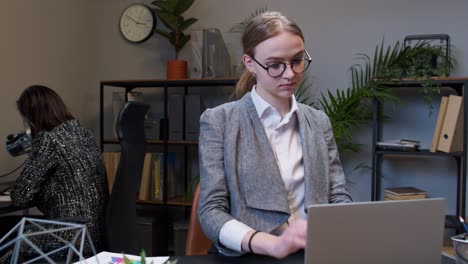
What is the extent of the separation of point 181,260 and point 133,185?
1.07 m

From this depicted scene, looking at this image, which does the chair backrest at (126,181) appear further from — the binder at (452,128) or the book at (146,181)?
the binder at (452,128)

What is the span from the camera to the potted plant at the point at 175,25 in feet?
10.4

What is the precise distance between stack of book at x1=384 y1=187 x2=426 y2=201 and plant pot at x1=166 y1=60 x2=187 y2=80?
1570mm

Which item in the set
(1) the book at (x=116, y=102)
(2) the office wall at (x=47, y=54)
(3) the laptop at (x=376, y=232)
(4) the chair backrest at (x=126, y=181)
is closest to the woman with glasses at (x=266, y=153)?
(3) the laptop at (x=376, y=232)

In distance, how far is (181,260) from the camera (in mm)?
1010

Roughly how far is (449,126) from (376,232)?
2.24 meters

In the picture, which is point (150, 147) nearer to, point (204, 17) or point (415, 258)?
point (204, 17)

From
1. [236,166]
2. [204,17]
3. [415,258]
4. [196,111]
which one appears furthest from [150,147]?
[415,258]

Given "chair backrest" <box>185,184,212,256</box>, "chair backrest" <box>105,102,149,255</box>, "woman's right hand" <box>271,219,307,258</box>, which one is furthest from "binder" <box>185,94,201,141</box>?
"woman's right hand" <box>271,219,307,258</box>

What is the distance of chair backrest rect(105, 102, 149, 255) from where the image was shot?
1.90 m

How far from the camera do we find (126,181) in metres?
1.93

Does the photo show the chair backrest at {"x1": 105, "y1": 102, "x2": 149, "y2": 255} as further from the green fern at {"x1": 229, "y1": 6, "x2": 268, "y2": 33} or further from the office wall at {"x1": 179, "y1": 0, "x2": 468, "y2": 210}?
the office wall at {"x1": 179, "y1": 0, "x2": 468, "y2": 210}

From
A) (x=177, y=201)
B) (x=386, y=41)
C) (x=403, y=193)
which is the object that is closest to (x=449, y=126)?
(x=403, y=193)

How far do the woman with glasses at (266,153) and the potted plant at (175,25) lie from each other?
201 centimetres
